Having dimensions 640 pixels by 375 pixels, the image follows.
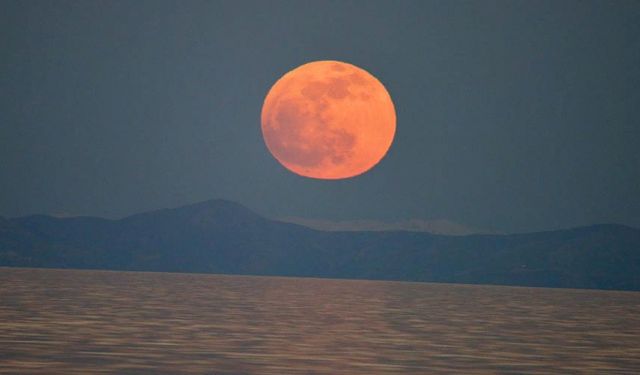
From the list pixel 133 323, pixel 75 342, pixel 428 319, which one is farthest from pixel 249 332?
pixel 428 319

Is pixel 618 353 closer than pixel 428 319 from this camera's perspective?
Yes

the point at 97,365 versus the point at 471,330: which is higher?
the point at 471,330

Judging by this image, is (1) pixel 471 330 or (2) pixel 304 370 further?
(1) pixel 471 330

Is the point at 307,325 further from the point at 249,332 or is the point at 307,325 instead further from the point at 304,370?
the point at 304,370

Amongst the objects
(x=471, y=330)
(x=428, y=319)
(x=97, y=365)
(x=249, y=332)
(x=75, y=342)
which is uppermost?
(x=428, y=319)

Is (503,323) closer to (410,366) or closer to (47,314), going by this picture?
(47,314)

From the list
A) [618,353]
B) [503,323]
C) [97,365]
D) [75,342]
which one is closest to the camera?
[97,365]

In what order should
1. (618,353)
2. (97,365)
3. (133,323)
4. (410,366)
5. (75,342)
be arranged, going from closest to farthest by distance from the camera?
(97,365) < (410,366) < (75,342) < (618,353) < (133,323)

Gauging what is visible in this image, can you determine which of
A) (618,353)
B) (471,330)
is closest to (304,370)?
(618,353)

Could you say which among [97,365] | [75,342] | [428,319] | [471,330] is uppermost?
[428,319]
